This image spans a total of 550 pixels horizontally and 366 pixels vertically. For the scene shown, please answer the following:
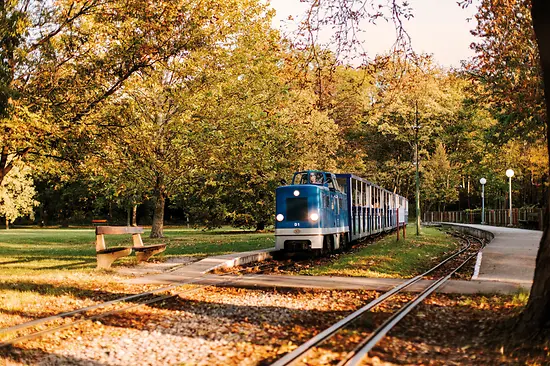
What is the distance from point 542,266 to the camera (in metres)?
7.38

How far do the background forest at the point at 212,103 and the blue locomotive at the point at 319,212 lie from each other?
342cm

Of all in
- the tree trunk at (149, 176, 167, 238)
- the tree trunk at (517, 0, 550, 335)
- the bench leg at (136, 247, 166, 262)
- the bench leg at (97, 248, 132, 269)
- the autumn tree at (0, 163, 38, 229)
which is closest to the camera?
the tree trunk at (517, 0, 550, 335)

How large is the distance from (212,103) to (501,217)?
33261 millimetres

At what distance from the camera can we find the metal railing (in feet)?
134

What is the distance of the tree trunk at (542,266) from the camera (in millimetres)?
7176

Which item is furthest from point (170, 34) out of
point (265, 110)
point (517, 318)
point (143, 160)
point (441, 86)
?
point (441, 86)

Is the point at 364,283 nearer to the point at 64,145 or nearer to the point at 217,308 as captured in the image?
the point at 217,308

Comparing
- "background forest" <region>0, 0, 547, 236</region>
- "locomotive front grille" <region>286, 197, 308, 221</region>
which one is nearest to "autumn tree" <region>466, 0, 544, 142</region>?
"background forest" <region>0, 0, 547, 236</region>

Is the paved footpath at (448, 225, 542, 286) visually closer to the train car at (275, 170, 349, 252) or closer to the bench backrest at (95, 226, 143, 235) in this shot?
the train car at (275, 170, 349, 252)

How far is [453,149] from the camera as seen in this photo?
7181 cm

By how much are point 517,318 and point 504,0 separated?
734cm

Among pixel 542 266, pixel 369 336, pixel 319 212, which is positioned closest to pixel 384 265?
pixel 319 212

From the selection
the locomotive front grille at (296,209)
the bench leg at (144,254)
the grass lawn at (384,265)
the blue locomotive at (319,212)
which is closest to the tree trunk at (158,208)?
the blue locomotive at (319,212)

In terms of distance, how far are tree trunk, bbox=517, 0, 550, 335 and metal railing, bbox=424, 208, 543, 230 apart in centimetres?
3367
